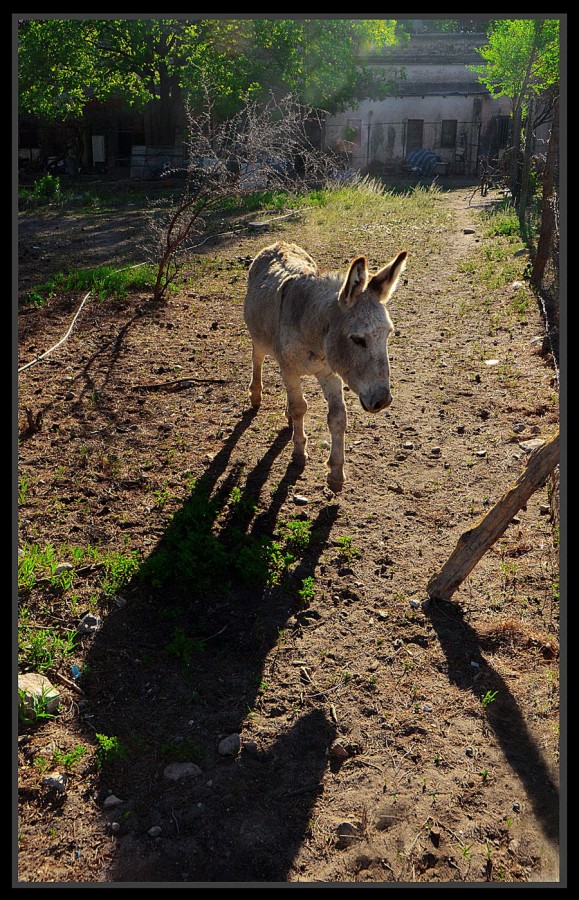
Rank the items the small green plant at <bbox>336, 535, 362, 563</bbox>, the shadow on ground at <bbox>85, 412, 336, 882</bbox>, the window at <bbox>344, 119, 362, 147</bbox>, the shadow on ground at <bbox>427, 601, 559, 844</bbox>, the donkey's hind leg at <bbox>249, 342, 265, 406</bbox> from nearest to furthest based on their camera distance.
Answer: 1. the shadow on ground at <bbox>85, 412, 336, 882</bbox>
2. the shadow on ground at <bbox>427, 601, 559, 844</bbox>
3. the small green plant at <bbox>336, 535, 362, 563</bbox>
4. the donkey's hind leg at <bbox>249, 342, 265, 406</bbox>
5. the window at <bbox>344, 119, 362, 147</bbox>

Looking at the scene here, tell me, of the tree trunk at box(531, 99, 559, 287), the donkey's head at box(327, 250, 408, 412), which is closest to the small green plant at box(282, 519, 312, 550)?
the donkey's head at box(327, 250, 408, 412)

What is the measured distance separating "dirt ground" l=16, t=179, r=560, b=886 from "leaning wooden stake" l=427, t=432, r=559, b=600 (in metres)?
0.19

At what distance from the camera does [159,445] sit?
6.95 m

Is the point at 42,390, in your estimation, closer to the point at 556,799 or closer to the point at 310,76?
the point at 556,799

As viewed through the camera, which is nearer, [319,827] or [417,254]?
[319,827]

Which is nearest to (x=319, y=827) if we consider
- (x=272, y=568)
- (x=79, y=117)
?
(x=272, y=568)

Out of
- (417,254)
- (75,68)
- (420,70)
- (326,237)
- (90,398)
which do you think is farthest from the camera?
(420,70)

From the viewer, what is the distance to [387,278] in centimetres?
503

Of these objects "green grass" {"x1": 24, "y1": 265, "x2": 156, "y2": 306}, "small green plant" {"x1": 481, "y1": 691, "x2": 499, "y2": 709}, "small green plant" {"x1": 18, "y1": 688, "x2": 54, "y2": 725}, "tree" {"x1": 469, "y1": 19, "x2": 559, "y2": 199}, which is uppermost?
"tree" {"x1": 469, "y1": 19, "x2": 559, "y2": 199}

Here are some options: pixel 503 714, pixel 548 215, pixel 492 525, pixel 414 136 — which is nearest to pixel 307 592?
pixel 492 525

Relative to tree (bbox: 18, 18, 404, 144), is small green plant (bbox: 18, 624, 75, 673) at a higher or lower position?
lower

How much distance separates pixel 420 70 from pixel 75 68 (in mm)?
22168

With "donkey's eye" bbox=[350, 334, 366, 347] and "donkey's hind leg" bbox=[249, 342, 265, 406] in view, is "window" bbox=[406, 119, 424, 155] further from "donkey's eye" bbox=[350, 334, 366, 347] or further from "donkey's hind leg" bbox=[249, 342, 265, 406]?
"donkey's eye" bbox=[350, 334, 366, 347]

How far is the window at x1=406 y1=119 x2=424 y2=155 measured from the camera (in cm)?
3731
